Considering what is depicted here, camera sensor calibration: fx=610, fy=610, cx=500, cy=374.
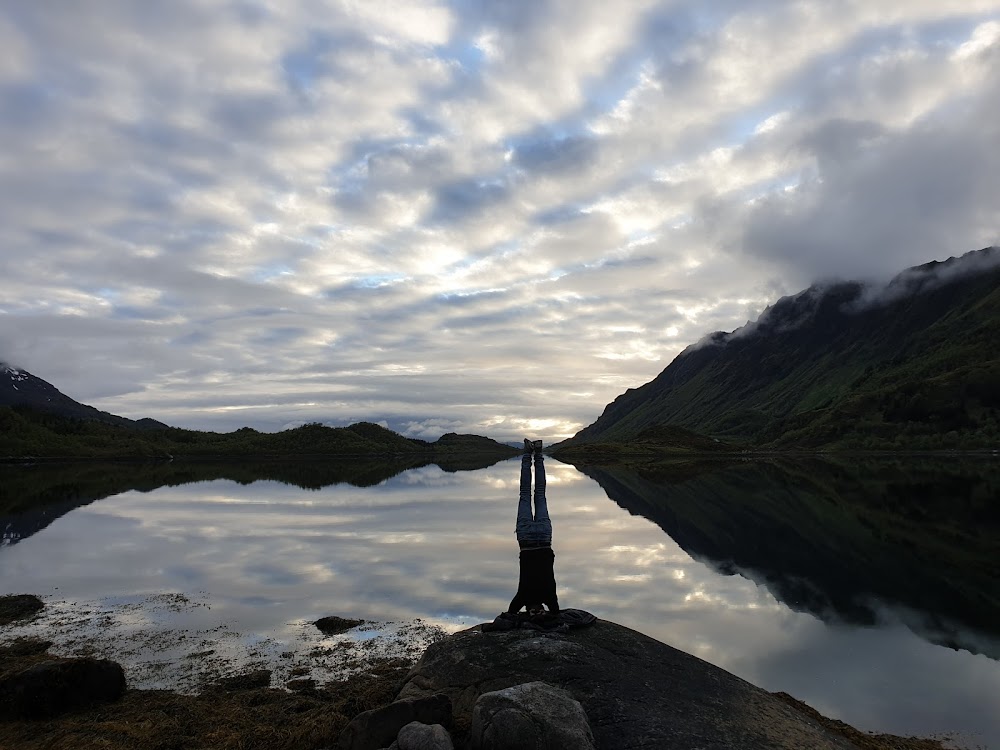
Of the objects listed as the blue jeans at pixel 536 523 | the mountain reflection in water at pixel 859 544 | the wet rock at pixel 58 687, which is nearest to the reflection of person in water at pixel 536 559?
the blue jeans at pixel 536 523

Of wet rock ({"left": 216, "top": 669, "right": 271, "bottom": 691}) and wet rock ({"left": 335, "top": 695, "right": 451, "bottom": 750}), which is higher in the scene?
wet rock ({"left": 335, "top": 695, "right": 451, "bottom": 750})

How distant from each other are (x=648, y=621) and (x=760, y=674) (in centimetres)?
583

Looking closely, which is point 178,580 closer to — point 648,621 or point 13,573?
point 13,573

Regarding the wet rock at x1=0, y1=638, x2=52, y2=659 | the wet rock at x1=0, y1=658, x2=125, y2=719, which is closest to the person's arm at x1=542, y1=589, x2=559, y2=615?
the wet rock at x1=0, y1=658, x2=125, y2=719

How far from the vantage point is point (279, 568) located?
119ft

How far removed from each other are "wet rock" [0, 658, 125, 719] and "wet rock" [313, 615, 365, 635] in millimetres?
8031

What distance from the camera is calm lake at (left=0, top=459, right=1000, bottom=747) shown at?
20.6 meters

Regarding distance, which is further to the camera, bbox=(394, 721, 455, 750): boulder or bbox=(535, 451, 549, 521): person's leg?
bbox=(535, 451, 549, 521): person's leg

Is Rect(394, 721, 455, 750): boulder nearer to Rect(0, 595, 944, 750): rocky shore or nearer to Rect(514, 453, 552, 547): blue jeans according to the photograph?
Rect(0, 595, 944, 750): rocky shore

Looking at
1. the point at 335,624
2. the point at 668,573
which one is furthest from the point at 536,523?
the point at 668,573

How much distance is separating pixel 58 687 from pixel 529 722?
13575 millimetres

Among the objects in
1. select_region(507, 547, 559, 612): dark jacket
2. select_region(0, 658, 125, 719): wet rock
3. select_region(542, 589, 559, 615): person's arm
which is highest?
select_region(507, 547, 559, 612): dark jacket

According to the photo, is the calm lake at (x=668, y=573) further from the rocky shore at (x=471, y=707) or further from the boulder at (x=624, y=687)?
the boulder at (x=624, y=687)

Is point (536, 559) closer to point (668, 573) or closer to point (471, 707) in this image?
point (471, 707)
